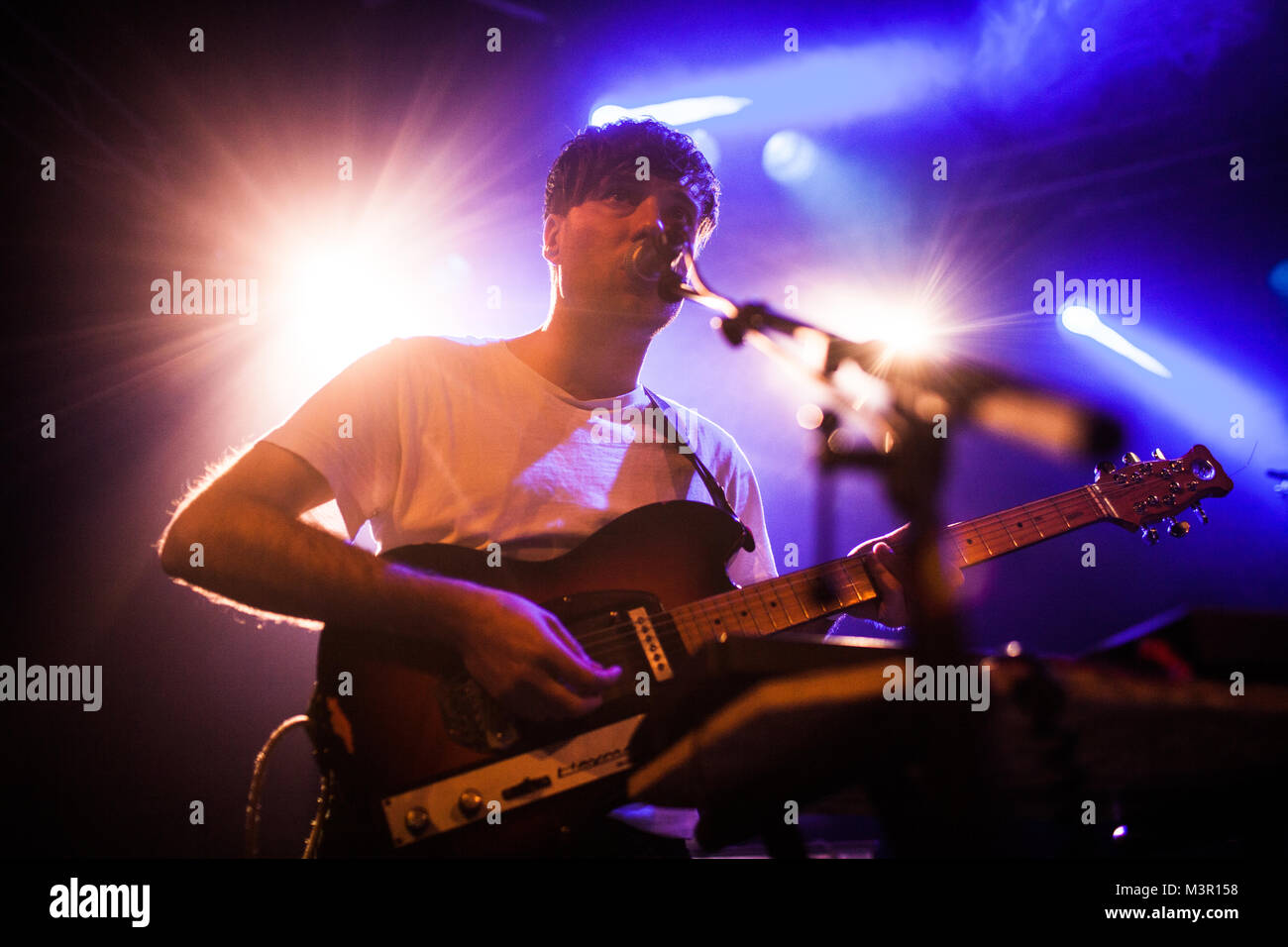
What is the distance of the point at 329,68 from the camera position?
396 cm

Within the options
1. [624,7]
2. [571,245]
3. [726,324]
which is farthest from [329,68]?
[726,324]

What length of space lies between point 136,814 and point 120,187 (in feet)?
9.32

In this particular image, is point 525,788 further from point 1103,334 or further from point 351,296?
point 1103,334

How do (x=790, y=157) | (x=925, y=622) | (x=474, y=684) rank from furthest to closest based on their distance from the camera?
(x=790, y=157)
(x=474, y=684)
(x=925, y=622)

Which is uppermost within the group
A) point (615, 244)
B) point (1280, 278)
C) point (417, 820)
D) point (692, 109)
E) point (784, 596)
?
point (692, 109)

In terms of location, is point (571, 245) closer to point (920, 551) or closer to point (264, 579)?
point (264, 579)

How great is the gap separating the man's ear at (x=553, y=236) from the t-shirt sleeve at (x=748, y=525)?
1096 millimetres

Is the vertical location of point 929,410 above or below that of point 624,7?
below

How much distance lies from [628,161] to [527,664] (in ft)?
6.93

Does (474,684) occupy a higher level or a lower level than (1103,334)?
lower

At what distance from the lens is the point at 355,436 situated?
2279 mm

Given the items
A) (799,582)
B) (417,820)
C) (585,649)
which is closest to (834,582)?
(799,582)

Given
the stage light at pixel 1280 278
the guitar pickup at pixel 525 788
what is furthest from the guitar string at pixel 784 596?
the stage light at pixel 1280 278

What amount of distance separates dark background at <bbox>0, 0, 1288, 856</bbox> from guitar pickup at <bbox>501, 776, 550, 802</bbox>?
7.55 ft
